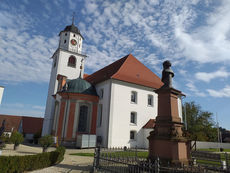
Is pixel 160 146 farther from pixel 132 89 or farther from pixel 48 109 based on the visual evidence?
pixel 48 109

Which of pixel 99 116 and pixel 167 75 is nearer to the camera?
pixel 167 75

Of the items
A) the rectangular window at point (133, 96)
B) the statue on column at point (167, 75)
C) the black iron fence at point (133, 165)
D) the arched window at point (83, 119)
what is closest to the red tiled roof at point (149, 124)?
the rectangular window at point (133, 96)

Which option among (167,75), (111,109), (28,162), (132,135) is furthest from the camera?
(132,135)

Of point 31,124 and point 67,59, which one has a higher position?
point 67,59

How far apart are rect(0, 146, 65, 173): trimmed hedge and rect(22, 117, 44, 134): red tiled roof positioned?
104 feet

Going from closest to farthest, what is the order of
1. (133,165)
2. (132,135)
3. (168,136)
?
(133,165) < (168,136) < (132,135)

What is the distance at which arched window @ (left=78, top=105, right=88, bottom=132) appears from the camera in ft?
64.6

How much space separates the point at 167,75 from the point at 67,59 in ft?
74.8

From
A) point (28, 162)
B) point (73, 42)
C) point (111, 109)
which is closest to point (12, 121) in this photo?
point (73, 42)

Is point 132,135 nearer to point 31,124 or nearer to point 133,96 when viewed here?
point 133,96

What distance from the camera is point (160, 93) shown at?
823 centimetres

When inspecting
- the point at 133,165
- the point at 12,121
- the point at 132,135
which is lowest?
the point at 133,165

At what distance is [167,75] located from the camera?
8.59 meters

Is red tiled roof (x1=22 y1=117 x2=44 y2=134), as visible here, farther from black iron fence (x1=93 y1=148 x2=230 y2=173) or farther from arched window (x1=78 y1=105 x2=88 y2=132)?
black iron fence (x1=93 y1=148 x2=230 y2=173)
